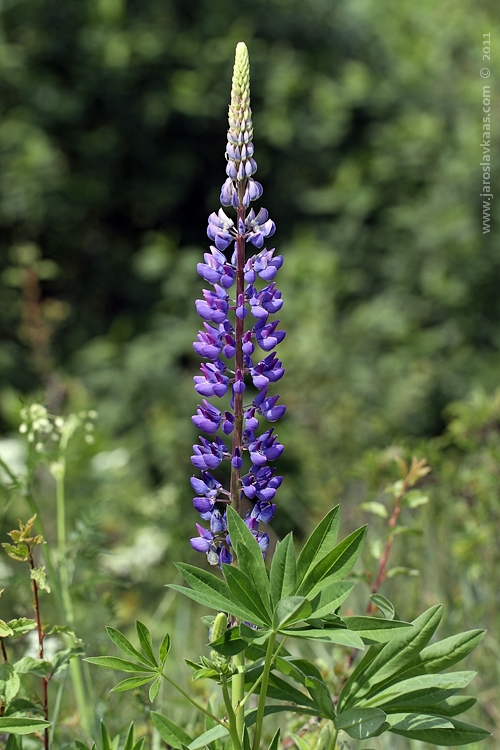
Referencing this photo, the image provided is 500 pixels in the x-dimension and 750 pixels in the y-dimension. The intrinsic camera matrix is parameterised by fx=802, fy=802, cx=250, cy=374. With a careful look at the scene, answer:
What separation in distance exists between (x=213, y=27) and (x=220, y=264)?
5.74 m

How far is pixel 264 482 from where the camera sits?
4.96 ft

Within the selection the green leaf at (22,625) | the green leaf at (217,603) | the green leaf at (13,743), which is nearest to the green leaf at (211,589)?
the green leaf at (217,603)

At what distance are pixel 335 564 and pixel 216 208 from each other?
5.70 m

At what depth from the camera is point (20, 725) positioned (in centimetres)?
136

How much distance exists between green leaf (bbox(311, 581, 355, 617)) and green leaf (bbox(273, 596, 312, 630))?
0.20 ft

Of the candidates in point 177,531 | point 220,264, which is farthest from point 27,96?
point 220,264

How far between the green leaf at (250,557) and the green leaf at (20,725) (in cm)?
41

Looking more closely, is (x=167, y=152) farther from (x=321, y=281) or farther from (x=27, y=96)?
(x=321, y=281)

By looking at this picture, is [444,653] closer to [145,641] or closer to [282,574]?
[282,574]

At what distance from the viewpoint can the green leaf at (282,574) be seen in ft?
4.29

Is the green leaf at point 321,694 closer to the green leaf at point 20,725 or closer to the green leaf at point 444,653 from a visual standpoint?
the green leaf at point 444,653

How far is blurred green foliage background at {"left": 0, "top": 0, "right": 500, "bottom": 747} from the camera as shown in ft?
19.2

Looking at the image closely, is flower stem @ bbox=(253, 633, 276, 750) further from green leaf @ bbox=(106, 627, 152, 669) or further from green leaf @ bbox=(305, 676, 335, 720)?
green leaf @ bbox=(106, 627, 152, 669)

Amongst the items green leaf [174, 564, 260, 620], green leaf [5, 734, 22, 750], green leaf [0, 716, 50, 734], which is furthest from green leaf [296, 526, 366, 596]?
green leaf [5, 734, 22, 750]
